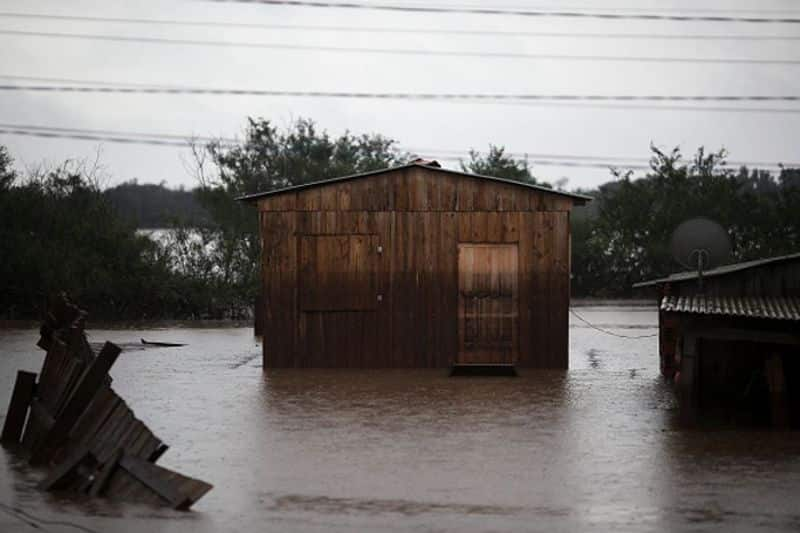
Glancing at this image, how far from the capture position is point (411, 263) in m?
24.2

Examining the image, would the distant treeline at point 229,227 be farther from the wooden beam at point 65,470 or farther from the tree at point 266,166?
the wooden beam at point 65,470

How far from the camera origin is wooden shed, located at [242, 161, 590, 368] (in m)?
24.0

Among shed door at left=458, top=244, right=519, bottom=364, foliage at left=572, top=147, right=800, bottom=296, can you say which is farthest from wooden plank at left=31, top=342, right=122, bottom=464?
foliage at left=572, top=147, right=800, bottom=296

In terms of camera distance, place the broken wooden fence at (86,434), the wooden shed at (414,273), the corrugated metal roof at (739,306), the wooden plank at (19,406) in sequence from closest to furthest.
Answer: the broken wooden fence at (86,434), the wooden plank at (19,406), the corrugated metal roof at (739,306), the wooden shed at (414,273)

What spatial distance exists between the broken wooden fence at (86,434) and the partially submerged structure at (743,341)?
7796 millimetres

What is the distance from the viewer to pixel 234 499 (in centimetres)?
1183

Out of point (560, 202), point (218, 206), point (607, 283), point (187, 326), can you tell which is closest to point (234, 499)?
point (560, 202)

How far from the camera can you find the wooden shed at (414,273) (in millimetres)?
24016

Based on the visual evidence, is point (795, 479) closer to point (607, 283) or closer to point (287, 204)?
point (287, 204)

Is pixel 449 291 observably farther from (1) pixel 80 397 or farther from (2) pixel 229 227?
(2) pixel 229 227

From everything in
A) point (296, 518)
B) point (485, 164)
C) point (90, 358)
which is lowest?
point (296, 518)

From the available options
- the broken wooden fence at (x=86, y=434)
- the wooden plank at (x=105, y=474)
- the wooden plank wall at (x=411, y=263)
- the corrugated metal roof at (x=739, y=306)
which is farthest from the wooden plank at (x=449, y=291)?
the wooden plank at (x=105, y=474)

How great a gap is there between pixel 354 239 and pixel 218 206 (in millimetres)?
25723

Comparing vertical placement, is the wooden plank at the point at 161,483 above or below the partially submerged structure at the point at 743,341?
below
